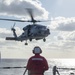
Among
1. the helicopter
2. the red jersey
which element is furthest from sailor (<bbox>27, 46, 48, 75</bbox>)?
the helicopter

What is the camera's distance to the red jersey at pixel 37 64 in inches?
399

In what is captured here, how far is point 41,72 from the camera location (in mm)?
10211

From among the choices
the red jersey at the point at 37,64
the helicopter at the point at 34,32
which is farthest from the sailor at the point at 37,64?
the helicopter at the point at 34,32

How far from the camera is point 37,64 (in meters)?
10.2

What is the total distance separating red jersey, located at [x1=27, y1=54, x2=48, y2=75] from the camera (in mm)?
10141

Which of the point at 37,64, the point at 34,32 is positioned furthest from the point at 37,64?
the point at 34,32

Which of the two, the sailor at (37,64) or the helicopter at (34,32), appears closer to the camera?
the sailor at (37,64)

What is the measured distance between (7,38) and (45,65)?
50.8 meters

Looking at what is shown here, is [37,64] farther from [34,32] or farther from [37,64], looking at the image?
[34,32]

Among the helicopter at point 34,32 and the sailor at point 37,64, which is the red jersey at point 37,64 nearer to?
the sailor at point 37,64

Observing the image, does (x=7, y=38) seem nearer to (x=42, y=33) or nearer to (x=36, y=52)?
(x=42, y=33)

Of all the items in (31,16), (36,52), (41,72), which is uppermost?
(31,16)

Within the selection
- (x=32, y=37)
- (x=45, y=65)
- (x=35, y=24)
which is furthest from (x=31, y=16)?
(x=45, y=65)

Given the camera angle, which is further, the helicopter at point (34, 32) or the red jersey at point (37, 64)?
the helicopter at point (34, 32)
